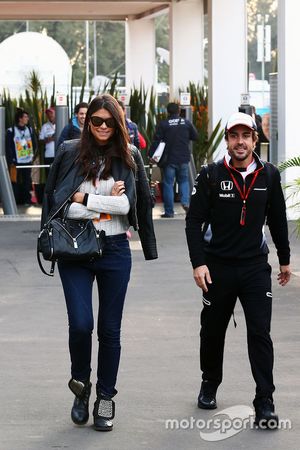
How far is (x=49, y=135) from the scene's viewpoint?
22.2m

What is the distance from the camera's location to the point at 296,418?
6.97m

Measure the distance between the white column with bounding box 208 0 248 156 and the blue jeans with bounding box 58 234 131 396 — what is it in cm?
→ 1804

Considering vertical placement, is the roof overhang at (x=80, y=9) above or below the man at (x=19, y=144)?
above

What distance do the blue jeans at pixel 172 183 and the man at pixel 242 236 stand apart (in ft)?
43.4

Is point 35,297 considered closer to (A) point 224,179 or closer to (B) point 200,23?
(A) point 224,179

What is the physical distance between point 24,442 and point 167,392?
142 centimetres

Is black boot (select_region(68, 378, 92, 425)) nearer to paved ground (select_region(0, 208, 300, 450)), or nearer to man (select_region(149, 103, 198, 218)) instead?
paved ground (select_region(0, 208, 300, 450))

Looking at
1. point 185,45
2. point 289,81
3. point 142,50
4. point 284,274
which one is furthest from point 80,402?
point 142,50

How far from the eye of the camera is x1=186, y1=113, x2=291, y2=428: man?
6.77 m

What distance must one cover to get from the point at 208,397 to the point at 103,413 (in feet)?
2.44

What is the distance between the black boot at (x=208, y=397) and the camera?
718cm

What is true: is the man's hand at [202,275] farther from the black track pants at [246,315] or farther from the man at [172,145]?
the man at [172,145]

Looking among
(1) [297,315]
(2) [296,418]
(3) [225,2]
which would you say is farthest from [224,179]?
(3) [225,2]

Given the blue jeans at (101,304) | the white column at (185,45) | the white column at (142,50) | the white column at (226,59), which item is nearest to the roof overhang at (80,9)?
the white column at (142,50)
